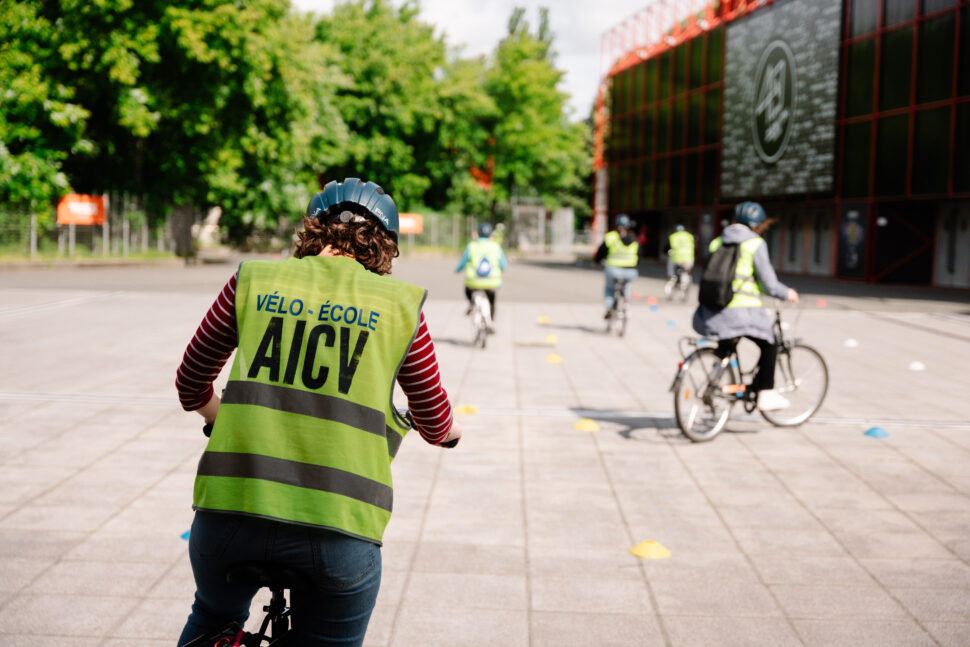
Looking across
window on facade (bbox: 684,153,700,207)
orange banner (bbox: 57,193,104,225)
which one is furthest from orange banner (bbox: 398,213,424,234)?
orange banner (bbox: 57,193,104,225)

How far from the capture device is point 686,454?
282 inches

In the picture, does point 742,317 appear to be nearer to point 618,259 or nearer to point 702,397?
point 702,397

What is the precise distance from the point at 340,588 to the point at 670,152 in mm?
44981

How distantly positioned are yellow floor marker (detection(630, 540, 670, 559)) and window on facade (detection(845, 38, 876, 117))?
93.9ft

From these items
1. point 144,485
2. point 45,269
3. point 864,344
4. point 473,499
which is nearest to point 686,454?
point 473,499

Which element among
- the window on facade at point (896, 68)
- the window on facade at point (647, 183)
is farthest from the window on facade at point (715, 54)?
the window on facade at point (896, 68)

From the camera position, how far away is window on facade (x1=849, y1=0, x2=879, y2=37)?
30.2 m

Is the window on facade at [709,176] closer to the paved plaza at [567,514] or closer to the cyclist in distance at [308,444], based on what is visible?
the paved plaza at [567,514]

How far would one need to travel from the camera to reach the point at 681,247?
21.4 metres

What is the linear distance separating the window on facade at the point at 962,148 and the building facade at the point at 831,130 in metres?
0.04

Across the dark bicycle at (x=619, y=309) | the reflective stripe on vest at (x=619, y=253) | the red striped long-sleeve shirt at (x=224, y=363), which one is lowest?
the dark bicycle at (x=619, y=309)

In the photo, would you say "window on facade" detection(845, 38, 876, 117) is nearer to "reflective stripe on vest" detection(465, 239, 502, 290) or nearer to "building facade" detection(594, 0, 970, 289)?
"building facade" detection(594, 0, 970, 289)

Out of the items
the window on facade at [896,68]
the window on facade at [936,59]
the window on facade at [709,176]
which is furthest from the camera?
the window on facade at [709,176]

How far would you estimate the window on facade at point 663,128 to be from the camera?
4603 centimetres
